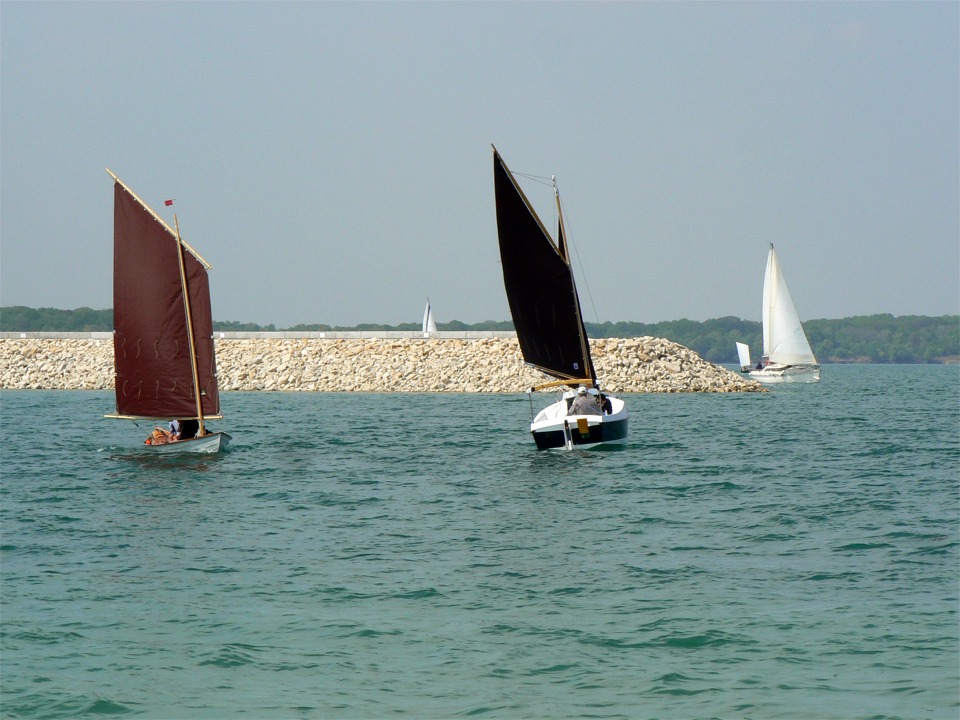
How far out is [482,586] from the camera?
14.1 metres

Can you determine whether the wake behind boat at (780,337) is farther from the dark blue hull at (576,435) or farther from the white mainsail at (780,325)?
the dark blue hull at (576,435)

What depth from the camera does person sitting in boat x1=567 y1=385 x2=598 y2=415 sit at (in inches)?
1221

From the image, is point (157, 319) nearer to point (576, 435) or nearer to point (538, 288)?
point (538, 288)

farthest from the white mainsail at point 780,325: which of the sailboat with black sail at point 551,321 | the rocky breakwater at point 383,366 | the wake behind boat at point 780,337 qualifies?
the sailboat with black sail at point 551,321

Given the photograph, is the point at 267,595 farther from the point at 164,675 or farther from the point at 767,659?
the point at 767,659

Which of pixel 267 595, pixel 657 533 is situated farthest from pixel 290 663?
pixel 657 533

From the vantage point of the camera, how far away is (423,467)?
92.4ft

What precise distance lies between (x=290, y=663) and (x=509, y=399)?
1998 inches

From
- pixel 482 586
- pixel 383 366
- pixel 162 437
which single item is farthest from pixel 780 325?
pixel 482 586

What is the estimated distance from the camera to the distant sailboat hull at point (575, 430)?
100 feet

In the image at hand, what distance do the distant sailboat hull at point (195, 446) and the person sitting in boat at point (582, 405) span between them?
34.1 ft

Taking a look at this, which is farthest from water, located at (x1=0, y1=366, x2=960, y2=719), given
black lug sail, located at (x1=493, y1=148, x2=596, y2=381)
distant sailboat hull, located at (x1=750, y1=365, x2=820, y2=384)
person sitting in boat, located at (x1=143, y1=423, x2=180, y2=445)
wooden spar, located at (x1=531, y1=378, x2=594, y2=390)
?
distant sailboat hull, located at (x1=750, y1=365, x2=820, y2=384)

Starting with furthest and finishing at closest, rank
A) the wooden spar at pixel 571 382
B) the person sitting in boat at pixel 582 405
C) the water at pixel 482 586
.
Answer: the wooden spar at pixel 571 382 < the person sitting in boat at pixel 582 405 < the water at pixel 482 586

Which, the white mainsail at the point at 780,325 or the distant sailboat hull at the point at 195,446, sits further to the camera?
the white mainsail at the point at 780,325
